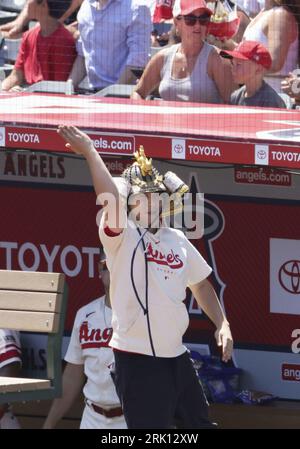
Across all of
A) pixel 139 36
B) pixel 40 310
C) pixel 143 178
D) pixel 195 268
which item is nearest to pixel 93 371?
pixel 40 310

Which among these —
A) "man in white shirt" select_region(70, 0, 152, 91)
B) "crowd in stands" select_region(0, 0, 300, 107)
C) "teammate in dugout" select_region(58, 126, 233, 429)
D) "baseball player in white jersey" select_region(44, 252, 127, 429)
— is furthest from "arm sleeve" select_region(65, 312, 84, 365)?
"man in white shirt" select_region(70, 0, 152, 91)

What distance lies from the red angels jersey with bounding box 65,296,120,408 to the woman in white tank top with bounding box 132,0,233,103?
4.26 ft

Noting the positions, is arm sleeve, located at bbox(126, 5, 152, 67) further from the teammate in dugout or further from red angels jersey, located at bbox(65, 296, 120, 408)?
the teammate in dugout

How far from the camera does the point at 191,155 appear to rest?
5594mm

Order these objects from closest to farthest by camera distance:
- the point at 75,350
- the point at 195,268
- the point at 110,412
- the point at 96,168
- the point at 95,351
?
the point at 96,168, the point at 195,268, the point at 110,412, the point at 95,351, the point at 75,350

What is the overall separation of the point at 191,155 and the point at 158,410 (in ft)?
3.88

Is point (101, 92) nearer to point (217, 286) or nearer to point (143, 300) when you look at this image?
point (217, 286)

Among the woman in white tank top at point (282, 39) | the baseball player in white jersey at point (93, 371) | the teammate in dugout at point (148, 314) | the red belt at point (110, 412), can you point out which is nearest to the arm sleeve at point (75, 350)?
the baseball player in white jersey at point (93, 371)

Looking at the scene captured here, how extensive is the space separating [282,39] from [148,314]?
2343mm

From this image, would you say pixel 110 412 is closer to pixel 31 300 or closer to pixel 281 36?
pixel 31 300

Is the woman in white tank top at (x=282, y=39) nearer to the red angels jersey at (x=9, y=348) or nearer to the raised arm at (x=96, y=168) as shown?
the red angels jersey at (x=9, y=348)

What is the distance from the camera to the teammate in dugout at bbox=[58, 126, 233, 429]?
5.07 meters

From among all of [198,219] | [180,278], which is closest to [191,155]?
[180,278]

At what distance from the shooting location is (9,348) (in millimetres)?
6566
